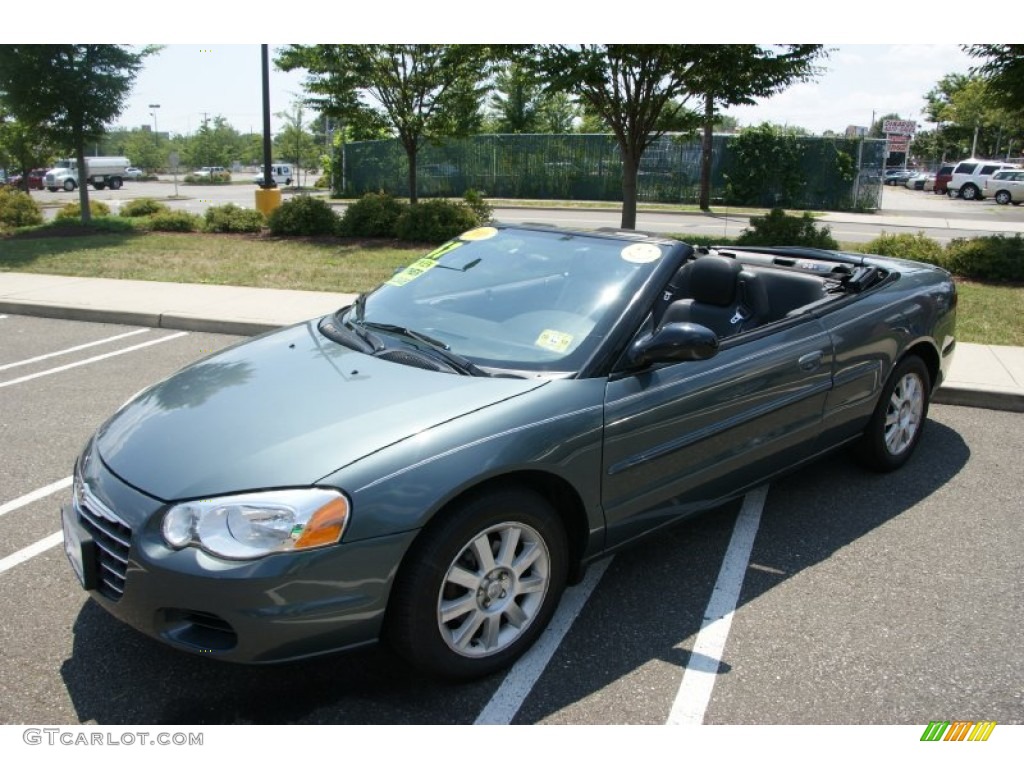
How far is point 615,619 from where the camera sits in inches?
130

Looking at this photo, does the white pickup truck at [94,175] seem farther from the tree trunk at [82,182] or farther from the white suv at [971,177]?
the white suv at [971,177]

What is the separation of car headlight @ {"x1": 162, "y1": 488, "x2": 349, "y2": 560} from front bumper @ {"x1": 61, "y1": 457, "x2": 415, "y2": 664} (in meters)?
0.03

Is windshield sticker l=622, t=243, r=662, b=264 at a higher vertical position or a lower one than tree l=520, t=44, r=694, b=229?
lower

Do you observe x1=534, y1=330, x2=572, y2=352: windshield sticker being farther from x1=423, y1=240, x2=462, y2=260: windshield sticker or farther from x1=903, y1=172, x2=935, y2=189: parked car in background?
x1=903, y1=172, x2=935, y2=189: parked car in background

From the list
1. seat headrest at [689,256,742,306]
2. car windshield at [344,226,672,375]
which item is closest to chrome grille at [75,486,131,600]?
car windshield at [344,226,672,375]

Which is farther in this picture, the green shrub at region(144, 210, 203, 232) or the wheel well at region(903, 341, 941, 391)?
the green shrub at region(144, 210, 203, 232)

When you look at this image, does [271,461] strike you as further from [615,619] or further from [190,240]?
[190,240]

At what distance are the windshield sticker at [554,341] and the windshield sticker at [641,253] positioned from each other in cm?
55

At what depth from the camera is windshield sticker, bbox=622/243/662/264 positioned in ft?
12.0

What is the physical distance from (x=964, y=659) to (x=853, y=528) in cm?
112

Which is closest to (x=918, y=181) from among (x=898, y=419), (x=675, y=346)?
(x=898, y=419)

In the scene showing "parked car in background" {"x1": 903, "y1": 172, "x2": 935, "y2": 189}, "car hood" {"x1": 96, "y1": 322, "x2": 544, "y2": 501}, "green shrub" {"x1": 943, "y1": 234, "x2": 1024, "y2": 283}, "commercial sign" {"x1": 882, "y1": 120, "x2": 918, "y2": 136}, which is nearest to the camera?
"car hood" {"x1": 96, "y1": 322, "x2": 544, "y2": 501}

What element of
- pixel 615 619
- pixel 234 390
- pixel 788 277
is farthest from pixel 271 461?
pixel 788 277

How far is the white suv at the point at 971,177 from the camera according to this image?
131 feet
